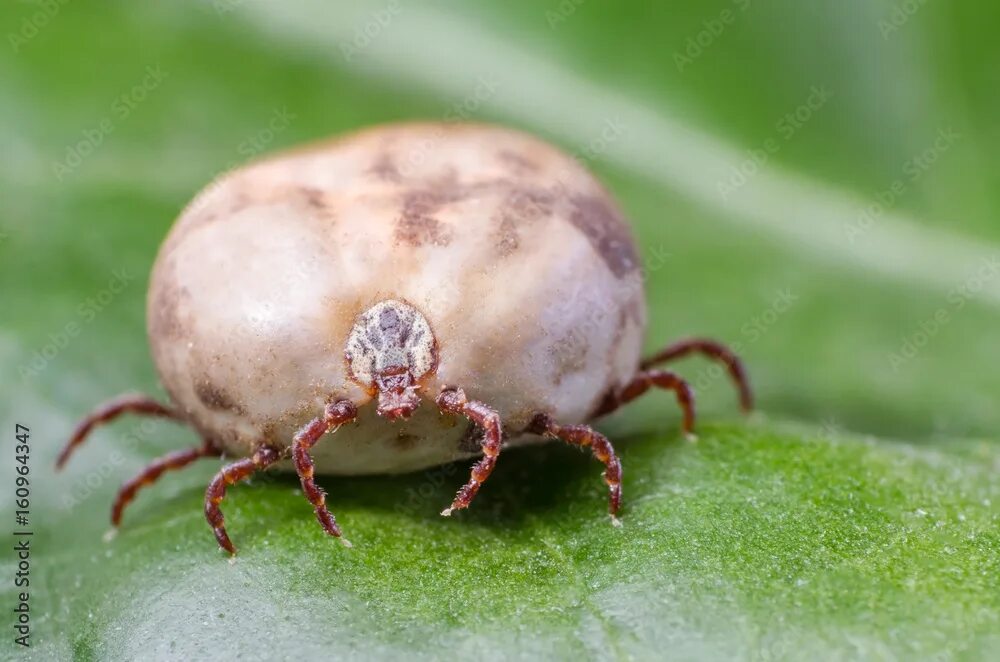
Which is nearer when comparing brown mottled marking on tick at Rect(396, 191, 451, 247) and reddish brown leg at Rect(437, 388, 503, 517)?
reddish brown leg at Rect(437, 388, 503, 517)

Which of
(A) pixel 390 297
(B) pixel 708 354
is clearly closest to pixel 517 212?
(A) pixel 390 297

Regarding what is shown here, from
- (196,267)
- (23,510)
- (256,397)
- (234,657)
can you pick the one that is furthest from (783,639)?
(23,510)

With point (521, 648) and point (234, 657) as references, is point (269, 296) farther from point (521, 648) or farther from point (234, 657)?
point (521, 648)

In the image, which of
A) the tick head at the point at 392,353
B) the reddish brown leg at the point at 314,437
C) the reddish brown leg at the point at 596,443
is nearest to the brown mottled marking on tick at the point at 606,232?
the reddish brown leg at the point at 596,443

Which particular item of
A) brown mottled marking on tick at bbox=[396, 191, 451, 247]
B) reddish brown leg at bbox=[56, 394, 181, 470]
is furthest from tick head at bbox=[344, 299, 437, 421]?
reddish brown leg at bbox=[56, 394, 181, 470]

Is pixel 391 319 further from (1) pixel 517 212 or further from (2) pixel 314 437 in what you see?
(1) pixel 517 212

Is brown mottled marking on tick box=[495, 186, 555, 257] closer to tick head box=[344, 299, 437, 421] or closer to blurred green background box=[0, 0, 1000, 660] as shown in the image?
tick head box=[344, 299, 437, 421]

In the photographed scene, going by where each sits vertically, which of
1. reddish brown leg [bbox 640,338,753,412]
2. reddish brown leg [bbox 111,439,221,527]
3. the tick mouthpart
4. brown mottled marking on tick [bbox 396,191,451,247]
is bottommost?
reddish brown leg [bbox 111,439,221,527]
